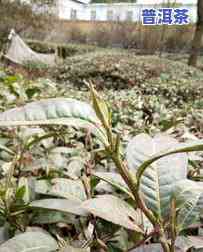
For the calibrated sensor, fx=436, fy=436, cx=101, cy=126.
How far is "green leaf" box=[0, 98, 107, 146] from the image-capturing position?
1.57 ft

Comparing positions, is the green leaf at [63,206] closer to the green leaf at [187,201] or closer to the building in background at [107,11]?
the green leaf at [187,201]

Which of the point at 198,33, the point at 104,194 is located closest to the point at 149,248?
the point at 104,194

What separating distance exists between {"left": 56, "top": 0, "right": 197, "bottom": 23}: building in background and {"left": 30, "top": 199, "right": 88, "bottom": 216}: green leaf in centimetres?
1533

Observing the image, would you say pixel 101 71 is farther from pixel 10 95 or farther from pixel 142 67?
pixel 10 95

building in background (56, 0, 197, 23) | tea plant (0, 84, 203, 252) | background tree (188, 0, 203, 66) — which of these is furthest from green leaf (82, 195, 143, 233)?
building in background (56, 0, 197, 23)

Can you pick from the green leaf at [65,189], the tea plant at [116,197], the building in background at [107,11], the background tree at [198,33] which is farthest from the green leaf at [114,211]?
the building in background at [107,11]

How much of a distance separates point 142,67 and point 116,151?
7258mm

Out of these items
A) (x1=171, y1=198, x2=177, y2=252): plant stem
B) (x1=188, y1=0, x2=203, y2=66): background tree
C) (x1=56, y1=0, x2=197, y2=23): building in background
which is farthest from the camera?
(x1=56, y1=0, x2=197, y2=23): building in background

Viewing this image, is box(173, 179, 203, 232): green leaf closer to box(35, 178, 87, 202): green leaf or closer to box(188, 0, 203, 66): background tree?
box(35, 178, 87, 202): green leaf

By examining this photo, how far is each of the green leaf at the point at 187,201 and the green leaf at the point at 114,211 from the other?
2.0 inches

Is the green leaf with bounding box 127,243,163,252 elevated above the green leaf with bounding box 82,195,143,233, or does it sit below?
below

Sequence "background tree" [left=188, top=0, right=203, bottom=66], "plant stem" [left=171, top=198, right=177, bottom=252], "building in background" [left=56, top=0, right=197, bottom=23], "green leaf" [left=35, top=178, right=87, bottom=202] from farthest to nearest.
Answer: "building in background" [left=56, top=0, right=197, bottom=23] < "background tree" [left=188, top=0, right=203, bottom=66] < "green leaf" [left=35, top=178, right=87, bottom=202] < "plant stem" [left=171, top=198, right=177, bottom=252]

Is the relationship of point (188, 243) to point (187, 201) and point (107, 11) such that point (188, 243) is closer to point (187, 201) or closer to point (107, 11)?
point (187, 201)

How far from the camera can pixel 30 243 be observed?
1.71 feet
